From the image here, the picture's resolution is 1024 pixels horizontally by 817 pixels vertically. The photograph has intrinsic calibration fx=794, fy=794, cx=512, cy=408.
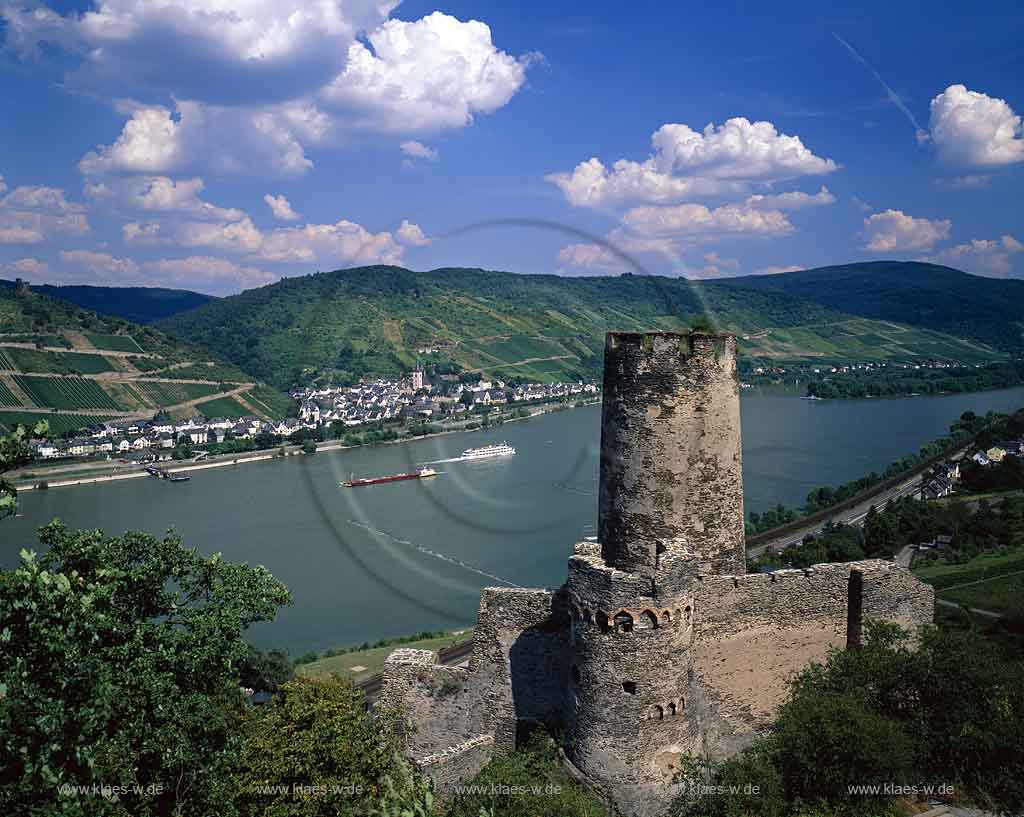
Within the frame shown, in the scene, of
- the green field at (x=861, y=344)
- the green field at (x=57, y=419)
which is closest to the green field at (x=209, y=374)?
the green field at (x=57, y=419)

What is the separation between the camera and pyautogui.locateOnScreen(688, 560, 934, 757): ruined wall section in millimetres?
9734

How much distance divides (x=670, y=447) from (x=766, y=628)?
8.75ft

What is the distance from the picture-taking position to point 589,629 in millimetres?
8852

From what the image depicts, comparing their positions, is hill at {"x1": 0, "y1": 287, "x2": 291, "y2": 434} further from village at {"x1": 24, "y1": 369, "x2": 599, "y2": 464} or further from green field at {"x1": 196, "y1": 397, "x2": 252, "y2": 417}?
village at {"x1": 24, "y1": 369, "x2": 599, "y2": 464}

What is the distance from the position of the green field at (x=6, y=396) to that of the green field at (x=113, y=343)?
24.2 meters

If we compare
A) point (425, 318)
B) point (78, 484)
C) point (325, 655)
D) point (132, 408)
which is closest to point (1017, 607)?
point (325, 655)

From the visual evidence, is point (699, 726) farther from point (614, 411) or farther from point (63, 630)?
point (63, 630)

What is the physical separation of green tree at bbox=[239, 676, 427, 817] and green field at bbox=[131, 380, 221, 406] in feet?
354

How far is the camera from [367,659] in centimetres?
3178

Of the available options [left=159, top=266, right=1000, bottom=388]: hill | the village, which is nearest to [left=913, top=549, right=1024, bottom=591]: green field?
[left=159, top=266, right=1000, bottom=388]: hill

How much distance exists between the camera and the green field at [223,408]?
10694cm

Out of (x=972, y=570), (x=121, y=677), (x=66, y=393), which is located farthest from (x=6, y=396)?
(x=121, y=677)

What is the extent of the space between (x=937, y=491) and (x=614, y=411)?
5754 cm

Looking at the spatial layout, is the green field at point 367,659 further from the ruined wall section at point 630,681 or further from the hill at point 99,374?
the hill at point 99,374
